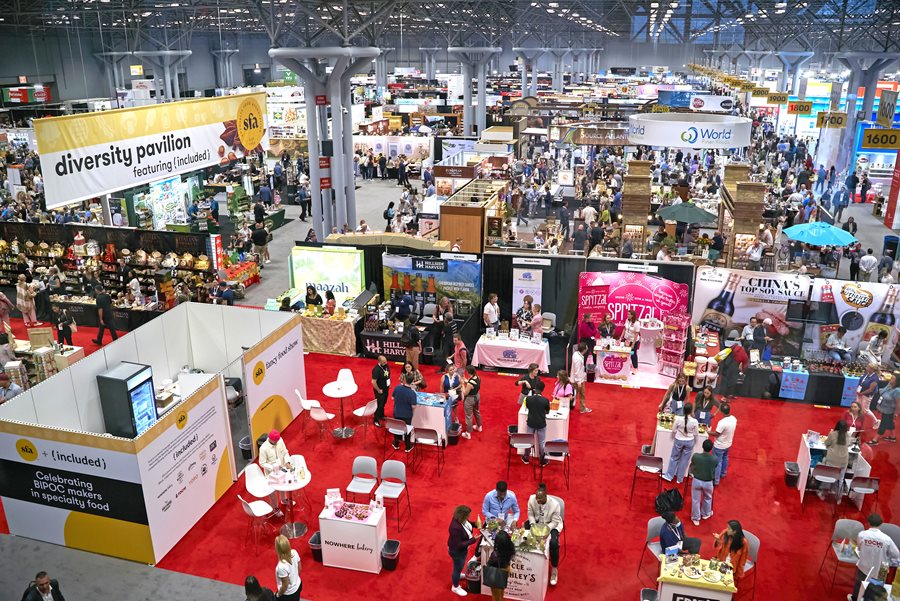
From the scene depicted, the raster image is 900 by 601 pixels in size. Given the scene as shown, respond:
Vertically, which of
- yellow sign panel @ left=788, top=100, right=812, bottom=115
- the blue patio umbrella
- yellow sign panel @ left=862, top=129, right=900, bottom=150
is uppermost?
yellow sign panel @ left=788, top=100, right=812, bottom=115

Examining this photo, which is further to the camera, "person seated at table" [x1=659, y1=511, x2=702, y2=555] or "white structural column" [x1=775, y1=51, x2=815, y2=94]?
"white structural column" [x1=775, y1=51, x2=815, y2=94]

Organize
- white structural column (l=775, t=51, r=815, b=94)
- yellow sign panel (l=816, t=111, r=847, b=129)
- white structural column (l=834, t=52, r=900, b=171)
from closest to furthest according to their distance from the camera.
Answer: yellow sign panel (l=816, t=111, r=847, b=129), white structural column (l=834, t=52, r=900, b=171), white structural column (l=775, t=51, r=815, b=94)

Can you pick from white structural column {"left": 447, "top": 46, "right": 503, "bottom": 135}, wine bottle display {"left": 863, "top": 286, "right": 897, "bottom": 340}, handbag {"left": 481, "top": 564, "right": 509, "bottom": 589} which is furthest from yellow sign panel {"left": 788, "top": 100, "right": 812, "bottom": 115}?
handbag {"left": 481, "top": 564, "right": 509, "bottom": 589}

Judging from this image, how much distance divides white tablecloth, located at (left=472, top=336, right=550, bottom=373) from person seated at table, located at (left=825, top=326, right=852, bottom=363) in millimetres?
4754

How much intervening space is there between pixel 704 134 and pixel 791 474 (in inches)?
260

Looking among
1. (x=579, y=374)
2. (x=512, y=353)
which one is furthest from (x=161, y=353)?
(x=579, y=374)

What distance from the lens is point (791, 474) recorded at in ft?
30.2

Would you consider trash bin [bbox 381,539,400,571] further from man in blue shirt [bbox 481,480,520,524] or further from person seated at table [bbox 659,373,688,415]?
person seated at table [bbox 659,373,688,415]

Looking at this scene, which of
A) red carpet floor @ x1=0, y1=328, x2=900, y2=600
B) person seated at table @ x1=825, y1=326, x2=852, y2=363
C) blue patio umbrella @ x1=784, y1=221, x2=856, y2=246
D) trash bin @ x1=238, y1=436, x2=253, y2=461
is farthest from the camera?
blue patio umbrella @ x1=784, y1=221, x2=856, y2=246

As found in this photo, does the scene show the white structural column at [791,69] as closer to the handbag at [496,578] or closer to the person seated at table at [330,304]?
the person seated at table at [330,304]

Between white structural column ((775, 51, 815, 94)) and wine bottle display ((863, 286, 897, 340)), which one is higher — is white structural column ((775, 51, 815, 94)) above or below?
above

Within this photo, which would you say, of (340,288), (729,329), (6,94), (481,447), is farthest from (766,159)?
(6,94)

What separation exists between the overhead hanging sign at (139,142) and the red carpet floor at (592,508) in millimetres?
5025

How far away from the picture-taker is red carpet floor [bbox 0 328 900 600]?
299 inches
